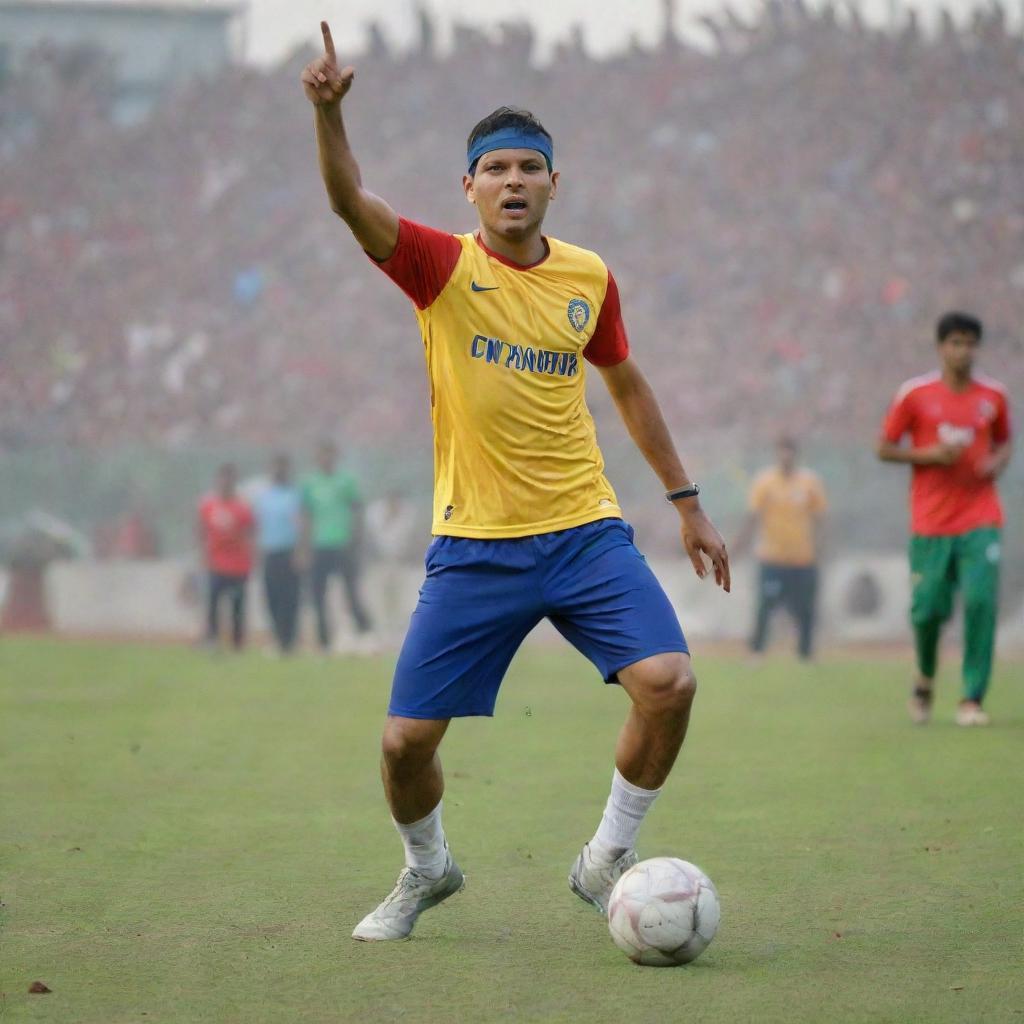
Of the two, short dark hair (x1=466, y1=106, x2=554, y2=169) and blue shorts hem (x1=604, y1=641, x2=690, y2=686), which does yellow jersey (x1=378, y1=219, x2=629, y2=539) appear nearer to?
short dark hair (x1=466, y1=106, x2=554, y2=169)

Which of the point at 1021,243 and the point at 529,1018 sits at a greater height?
the point at 1021,243

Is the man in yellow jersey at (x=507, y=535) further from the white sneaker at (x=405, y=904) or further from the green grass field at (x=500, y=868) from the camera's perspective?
the green grass field at (x=500, y=868)

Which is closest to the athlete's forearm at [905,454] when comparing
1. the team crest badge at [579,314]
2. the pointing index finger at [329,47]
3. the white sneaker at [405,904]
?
the team crest badge at [579,314]

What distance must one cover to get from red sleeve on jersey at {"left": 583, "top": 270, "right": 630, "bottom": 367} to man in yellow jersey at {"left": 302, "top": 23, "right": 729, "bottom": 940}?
117 millimetres

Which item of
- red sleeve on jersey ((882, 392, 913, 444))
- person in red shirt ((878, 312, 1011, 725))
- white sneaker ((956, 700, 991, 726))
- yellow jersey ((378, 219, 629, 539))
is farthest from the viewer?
white sneaker ((956, 700, 991, 726))

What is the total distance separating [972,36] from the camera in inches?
941

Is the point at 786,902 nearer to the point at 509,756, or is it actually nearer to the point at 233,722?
the point at 509,756

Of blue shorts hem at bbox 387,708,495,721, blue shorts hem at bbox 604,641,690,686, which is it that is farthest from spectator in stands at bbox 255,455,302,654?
blue shorts hem at bbox 604,641,690,686

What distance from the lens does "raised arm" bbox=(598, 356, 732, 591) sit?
561cm

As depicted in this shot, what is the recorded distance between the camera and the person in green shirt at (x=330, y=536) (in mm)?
18172

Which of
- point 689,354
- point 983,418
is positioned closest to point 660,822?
point 983,418

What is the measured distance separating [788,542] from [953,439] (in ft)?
22.3

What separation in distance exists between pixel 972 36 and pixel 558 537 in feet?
67.5

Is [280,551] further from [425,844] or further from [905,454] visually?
[425,844]
